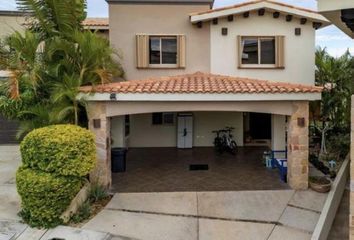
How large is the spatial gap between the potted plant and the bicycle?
5754 millimetres

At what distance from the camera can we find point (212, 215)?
10188 mm

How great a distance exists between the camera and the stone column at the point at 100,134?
12.1 m

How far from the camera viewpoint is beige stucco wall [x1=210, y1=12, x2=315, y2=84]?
55.8 feet

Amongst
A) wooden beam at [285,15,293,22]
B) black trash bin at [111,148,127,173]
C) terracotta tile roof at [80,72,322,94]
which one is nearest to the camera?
terracotta tile roof at [80,72,322,94]

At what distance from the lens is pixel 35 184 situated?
9117mm

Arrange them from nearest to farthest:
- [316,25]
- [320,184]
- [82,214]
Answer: [82,214] < [320,184] < [316,25]

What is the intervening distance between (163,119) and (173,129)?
31.3 inches

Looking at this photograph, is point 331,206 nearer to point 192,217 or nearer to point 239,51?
point 192,217

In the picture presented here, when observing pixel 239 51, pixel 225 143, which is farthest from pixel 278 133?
pixel 239 51

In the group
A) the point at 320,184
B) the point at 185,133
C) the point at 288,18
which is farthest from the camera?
the point at 185,133

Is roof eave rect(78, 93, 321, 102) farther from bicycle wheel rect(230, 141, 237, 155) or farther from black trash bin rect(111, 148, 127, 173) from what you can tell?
bicycle wheel rect(230, 141, 237, 155)

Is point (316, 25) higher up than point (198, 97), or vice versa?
point (316, 25)

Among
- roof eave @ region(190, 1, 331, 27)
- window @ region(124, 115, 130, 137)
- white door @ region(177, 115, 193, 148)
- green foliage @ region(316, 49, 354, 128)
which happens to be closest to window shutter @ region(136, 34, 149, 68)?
roof eave @ region(190, 1, 331, 27)

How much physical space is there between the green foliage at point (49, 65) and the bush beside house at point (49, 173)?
81.4 inches
